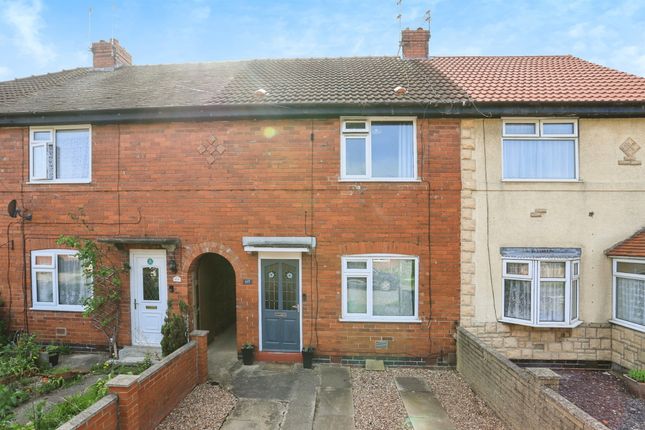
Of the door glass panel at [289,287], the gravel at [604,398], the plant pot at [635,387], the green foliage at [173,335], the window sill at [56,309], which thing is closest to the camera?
the gravel at [604,398]

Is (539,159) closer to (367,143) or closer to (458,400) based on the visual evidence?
(367,143)

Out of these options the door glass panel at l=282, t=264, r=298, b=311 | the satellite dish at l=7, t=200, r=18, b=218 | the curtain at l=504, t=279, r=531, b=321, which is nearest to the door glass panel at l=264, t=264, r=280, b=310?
the door glass panel at l=282, t=264, r=298, b=311

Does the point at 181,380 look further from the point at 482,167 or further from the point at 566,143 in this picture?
the point at 566,143

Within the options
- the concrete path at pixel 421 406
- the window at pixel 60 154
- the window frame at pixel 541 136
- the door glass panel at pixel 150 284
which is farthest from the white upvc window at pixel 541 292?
the window at pixel 60 154

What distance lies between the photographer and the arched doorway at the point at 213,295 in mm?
7750

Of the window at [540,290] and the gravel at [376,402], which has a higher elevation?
the window at [540,290]

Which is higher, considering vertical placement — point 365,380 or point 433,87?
point 433,87

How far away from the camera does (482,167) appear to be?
702 cm

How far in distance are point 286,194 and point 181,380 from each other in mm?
4096

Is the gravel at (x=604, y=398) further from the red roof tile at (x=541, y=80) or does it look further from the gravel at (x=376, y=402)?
the red roof tile at (x=541, y=80)

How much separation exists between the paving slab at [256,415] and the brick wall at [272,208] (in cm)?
181

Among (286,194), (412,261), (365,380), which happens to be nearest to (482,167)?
(412,261)

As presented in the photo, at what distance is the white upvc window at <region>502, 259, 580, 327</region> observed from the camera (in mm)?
6734

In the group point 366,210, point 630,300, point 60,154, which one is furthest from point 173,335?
point 630,300
